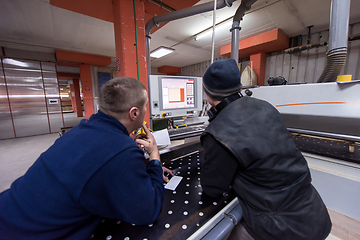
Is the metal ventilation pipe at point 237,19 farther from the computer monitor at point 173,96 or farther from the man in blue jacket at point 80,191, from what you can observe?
the man in blue jacket at point 80,191

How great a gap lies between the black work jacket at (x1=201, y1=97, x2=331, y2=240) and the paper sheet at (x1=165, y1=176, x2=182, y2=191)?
21 cm

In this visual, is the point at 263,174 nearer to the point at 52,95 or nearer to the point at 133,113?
the point at 133,113

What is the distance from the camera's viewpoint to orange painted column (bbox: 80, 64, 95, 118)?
6715 millimetres

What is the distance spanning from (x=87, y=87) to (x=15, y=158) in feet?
14.8

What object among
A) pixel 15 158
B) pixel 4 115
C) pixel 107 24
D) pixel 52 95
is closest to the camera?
pixel 15 158

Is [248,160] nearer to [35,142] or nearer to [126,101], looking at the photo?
[126,101]

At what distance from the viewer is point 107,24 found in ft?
12.1

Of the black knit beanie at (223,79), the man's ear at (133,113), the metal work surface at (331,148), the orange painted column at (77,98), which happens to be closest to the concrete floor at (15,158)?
the man's ear at (133,113)

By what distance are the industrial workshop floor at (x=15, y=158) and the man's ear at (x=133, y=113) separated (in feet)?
9.62

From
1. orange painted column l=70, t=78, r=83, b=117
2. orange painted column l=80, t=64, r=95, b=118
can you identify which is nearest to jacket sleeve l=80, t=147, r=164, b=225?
orange painted column l=80, t=64, r=95, b=118

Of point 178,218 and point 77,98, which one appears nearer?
point 178,218

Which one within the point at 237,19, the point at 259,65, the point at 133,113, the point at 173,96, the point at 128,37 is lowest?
the point at 133,113

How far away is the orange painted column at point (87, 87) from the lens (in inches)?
264

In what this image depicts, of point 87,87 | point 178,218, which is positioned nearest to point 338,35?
point 178,218
